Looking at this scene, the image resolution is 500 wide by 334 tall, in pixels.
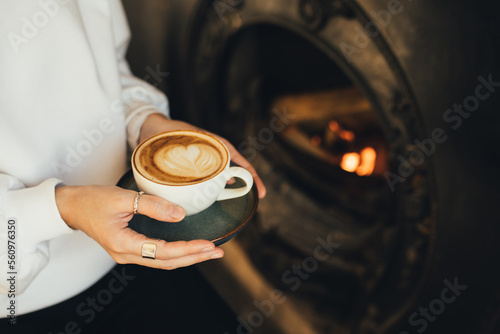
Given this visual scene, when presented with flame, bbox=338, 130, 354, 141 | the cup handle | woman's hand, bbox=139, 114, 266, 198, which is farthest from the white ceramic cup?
flame, bbox=338, 130, 354, 141

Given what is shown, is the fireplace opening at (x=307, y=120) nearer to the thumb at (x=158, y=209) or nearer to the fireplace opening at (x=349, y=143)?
the fireplace opening at (x=349, y=143)

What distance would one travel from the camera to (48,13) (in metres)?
0.68

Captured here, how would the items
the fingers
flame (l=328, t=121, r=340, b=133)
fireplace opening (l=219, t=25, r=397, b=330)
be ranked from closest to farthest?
1. the fingers
2. fireplace opening (l=219, t=25, r=397, b=330)
3. flame (l=328, t=121, r=340, b=133)

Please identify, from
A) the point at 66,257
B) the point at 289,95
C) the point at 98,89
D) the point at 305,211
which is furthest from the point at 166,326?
the point at 289,95

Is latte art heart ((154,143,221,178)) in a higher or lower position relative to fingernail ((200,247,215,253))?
higher

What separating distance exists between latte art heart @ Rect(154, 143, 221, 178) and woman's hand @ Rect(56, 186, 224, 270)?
0.22 ft

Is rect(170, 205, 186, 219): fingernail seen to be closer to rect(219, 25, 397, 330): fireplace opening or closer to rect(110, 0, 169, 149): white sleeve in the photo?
rect(110, 0, 169, 149): white sleeve

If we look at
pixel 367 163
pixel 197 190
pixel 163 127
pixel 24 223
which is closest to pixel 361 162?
pixel 367 163

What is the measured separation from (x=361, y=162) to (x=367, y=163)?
2 cm

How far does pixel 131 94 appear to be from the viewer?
894 millimetres

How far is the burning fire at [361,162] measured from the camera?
1.30 meters

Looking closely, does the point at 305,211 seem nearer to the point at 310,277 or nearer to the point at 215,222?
the point at 310,277

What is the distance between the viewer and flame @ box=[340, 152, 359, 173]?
4.33 ft

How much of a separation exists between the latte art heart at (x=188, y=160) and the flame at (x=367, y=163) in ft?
2.36
